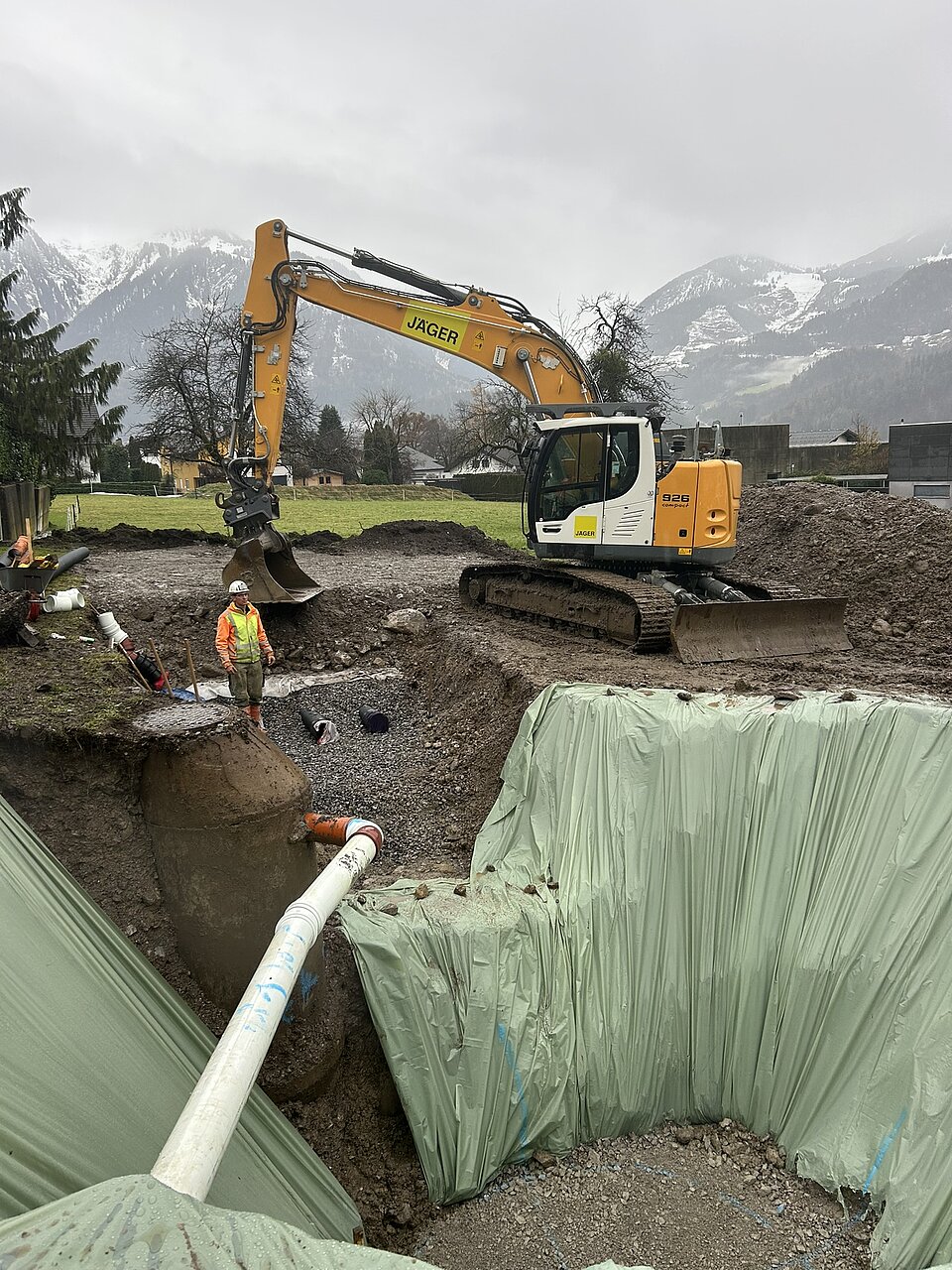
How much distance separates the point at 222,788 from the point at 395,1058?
5.45ft

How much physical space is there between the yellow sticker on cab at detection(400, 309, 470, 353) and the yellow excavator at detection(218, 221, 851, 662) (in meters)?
0.02

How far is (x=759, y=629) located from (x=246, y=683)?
16.5 ft

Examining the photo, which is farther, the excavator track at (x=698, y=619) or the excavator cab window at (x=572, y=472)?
Answer: the excavator cab window at (x=572, y=472)

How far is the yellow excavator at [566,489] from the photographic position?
8383mm

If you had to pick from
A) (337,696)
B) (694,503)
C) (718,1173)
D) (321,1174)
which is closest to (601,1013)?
(718,1173)

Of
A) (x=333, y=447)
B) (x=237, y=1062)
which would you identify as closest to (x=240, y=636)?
(x=237, y=1062)

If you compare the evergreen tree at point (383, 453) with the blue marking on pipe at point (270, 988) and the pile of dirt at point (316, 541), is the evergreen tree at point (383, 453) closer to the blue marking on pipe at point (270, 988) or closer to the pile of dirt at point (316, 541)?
the pile of dirt at point (316, 541)

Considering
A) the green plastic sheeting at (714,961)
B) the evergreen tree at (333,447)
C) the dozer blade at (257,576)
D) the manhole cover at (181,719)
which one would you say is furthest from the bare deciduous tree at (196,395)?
the green plastic sheeting at (714,961)

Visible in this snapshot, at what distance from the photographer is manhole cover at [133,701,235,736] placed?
11.8 ft

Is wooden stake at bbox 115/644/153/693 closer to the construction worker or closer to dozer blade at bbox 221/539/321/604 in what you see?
the construction worker

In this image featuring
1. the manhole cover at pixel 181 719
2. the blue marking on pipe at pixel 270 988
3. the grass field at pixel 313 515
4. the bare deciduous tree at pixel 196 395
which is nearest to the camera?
the blue marking on pipe at pixel 270 988

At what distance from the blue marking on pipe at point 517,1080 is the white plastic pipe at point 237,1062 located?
1351 mm

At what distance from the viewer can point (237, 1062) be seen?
2.38m

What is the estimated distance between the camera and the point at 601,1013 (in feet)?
14.2
